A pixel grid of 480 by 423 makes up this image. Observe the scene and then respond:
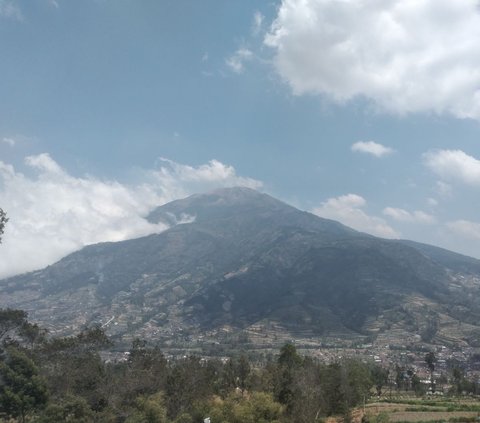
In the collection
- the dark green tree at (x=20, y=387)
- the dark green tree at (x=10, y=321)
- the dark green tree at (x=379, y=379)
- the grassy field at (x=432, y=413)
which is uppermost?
the dark green tree at (x=10, y=321)

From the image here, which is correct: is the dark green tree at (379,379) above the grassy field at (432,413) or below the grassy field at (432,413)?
below

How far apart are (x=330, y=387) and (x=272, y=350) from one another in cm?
11691

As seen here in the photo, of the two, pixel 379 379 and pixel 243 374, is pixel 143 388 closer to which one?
pixel 243 374

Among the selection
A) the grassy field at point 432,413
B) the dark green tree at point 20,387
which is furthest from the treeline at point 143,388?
the grassy field at point 432,413

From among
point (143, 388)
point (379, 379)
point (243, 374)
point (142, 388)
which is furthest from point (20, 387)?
point (379, 379)

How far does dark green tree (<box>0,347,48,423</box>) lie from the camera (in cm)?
4059

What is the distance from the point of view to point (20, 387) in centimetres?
4138

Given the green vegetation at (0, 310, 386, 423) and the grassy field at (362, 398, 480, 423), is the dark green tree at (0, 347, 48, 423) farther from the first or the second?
the grassy field at (362, 398, 480, 423)

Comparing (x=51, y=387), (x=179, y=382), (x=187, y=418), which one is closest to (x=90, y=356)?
(x=51, y=387)

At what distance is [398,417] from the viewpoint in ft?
152

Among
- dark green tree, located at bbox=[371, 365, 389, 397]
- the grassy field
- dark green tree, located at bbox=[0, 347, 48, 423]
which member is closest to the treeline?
dark green tree, located at bbox=[0, 347, 48, 423]

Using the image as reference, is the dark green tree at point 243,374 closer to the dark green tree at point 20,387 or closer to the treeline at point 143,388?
the treeline at point 143,388

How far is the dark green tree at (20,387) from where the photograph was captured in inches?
1598

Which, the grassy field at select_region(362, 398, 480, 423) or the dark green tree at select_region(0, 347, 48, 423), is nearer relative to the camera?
the dark green tree at select_region(0, 347, 48, 423)
